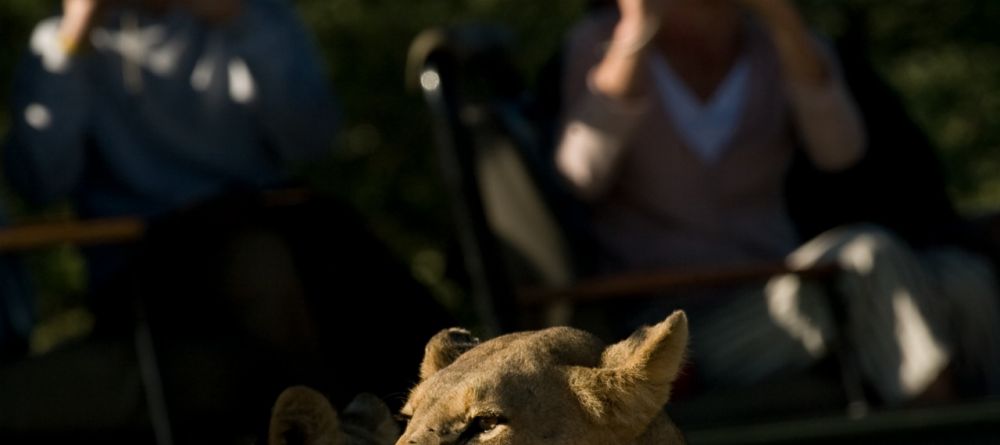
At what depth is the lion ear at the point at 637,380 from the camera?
167 cm

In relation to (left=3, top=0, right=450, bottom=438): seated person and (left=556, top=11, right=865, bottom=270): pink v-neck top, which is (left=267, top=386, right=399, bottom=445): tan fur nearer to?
(left=3, top=0, right=450, bottom=438): seated person

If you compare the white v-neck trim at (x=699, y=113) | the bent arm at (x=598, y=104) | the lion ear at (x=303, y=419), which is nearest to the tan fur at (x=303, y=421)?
the lion ear at (x=303, y=419)

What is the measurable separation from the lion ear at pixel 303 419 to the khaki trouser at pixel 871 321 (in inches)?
93.4

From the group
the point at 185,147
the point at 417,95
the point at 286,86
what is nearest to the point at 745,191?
the point at 286,86

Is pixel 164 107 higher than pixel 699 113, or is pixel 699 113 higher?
pixel 164 107

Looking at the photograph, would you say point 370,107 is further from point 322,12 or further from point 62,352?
point 62,352

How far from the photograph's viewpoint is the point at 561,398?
5.55ft

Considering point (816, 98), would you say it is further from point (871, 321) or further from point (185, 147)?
point (185, 147)

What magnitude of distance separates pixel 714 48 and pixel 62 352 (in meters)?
1.60

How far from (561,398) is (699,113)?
9.50 feet

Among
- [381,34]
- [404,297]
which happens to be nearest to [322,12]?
[381,34]

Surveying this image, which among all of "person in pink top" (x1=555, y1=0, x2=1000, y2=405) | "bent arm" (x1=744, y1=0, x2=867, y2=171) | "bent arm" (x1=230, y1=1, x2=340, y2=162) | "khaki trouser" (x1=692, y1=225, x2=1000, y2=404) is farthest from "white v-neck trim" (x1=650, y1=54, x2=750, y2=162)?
"bent arm" (x1=230, y1=1, x2=340, y2=162)

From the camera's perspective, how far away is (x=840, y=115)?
4.46 metres

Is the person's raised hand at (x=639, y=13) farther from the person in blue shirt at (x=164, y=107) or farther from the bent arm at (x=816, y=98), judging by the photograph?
the person in blue shirt at (x=164, y=107)
